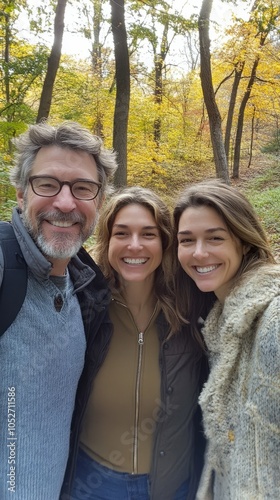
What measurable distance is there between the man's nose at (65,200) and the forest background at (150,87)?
A: 0.98 meters

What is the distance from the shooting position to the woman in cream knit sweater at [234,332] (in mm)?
1513

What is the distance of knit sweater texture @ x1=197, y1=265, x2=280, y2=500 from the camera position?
1490mm

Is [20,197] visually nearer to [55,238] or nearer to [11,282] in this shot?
[55,238]

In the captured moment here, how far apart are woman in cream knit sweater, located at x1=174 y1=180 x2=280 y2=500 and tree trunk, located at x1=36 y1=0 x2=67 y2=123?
252 inches

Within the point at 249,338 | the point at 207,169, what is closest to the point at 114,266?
the point at 249,338

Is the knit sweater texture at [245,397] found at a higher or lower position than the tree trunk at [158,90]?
lower

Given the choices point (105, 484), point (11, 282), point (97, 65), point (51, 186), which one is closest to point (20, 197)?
point (51, 186)

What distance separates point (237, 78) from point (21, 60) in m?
11.9

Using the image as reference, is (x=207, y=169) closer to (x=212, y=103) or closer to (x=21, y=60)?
(x=212, y=103)

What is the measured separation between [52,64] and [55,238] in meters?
7.17

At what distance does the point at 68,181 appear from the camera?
1.82 metres
